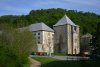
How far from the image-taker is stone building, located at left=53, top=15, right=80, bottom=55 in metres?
96.9

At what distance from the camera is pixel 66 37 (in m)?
97.6

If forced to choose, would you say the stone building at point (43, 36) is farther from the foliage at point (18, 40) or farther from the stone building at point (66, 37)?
the foliage at point (18, 40)

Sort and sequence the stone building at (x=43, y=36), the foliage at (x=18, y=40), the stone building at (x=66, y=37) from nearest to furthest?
1. the foliage at (x=18, y=40)
2. the stone building at (x=43, y=36)
3. the stone building at (x=66, y=37)

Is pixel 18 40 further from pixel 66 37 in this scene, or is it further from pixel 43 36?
pixel 66 37

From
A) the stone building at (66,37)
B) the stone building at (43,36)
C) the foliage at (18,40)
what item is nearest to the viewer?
the foliage at (18,40)

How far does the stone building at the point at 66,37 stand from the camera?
96.9 metres

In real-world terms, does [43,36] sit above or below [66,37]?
above

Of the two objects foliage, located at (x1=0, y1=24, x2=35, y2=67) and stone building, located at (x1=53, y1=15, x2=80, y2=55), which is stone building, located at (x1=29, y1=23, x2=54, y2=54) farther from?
foliage, located at (x1=0, y1=24, x2=35, y2=67)

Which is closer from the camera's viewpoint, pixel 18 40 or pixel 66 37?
pixel 18 40

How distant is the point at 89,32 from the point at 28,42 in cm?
7613

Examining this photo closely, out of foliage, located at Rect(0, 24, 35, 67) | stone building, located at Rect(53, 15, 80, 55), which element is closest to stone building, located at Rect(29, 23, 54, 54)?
stone building, located at Rect(53, 15, 80, 55)

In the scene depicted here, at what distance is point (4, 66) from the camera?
106 ft

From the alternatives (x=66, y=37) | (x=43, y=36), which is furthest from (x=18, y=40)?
(x=66, y=37)

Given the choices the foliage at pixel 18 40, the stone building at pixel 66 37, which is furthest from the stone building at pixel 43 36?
the foliage at pixel 18 40
